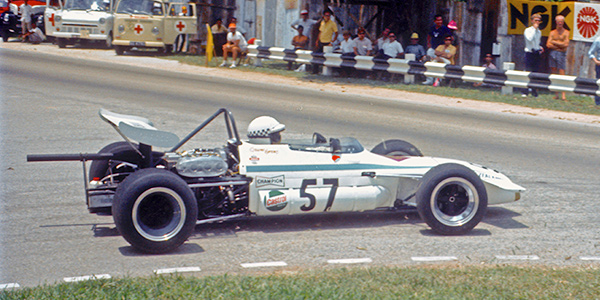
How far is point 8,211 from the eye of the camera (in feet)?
22.8

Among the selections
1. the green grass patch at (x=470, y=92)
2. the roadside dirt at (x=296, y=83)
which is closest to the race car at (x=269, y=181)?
the roadside dirt at (x=296, y=83)

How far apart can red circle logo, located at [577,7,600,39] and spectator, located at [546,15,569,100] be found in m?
1.02

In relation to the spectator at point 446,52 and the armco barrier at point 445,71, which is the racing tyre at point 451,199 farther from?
the spectator at point 446,52

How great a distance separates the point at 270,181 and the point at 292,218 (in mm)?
712

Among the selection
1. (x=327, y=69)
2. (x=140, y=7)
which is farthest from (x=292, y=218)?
(x=140, y=7)

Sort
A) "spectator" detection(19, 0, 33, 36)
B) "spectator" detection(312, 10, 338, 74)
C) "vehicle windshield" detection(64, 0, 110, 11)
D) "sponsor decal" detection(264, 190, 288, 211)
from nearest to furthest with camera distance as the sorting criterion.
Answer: "sponsor decal" detection(264, 190, 288, 211)
"spectator" detection(312, 10, 338, 74)
"vehicle windshield" detection(64, 0, 110, 11)
"spectator" detection(19, 0, 33, 36)

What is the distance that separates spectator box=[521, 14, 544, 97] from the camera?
16875mm

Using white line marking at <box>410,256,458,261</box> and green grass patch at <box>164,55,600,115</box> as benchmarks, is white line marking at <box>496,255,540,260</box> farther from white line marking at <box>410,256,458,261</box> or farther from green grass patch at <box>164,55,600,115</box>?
green grass patch at <box>164,55,600,115</box>

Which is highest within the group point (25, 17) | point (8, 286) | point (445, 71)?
point (25, 17)

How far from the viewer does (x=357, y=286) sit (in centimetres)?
489

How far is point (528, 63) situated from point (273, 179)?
41.0 feet

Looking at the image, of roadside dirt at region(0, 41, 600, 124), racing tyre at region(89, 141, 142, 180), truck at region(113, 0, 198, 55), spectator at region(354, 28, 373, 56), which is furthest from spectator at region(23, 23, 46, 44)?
racing tyre at region(89, 141, 142, 180)

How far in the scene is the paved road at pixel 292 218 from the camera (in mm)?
5777

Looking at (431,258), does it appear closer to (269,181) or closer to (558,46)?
(269,181)
